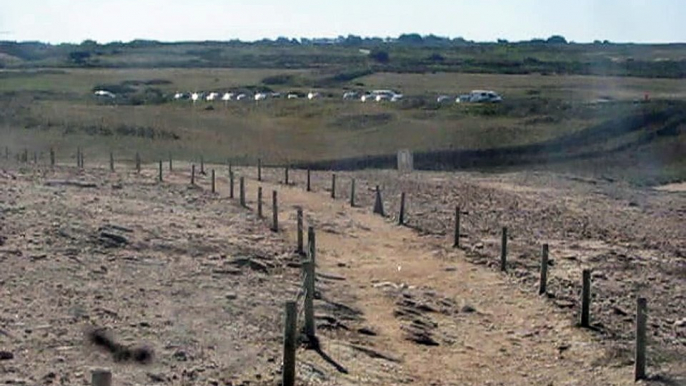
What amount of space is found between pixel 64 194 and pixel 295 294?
9.00 meters

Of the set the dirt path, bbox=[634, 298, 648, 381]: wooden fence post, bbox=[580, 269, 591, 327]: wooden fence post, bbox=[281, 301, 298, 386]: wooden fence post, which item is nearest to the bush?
the dirt path

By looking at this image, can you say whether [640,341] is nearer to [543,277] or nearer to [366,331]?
[366,331]

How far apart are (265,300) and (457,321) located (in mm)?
2715

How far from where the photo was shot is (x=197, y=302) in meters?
14.9

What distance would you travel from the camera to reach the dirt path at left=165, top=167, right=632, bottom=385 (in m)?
13.8

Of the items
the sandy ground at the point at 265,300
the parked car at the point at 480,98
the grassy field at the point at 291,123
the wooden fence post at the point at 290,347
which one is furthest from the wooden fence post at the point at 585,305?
the parked car at the point at 480,98

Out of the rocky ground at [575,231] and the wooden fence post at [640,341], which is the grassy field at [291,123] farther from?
the wooden fence post at [640,341]

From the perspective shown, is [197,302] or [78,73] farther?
[78,73]

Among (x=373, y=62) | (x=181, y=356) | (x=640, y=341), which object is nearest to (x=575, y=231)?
(x=640, y=341)

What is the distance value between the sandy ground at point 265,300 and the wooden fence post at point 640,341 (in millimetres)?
249

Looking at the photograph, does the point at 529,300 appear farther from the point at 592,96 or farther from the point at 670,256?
the point at 592,96

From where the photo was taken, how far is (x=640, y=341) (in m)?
12.7

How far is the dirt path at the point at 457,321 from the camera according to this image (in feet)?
45.3

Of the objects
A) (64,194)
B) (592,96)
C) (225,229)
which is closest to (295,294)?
(225,229)
